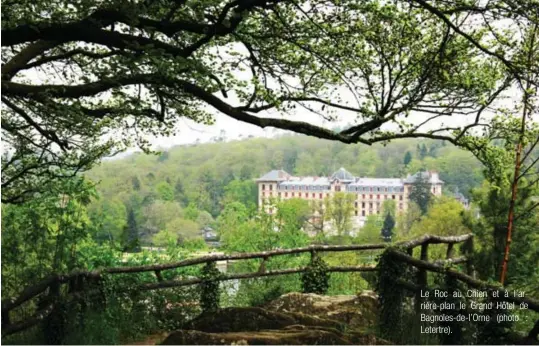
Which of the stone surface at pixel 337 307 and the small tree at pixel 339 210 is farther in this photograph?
the small tree at pixel 339 210

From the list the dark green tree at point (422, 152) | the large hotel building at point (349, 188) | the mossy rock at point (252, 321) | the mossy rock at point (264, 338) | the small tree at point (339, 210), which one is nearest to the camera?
the mossy rock at point (264, 338)

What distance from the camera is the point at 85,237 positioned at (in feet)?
20.2

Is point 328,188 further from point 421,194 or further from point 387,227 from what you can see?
point 387,227

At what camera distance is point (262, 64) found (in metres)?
6.76

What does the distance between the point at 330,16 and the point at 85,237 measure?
10.5 feet

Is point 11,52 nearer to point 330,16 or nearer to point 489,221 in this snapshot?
point 330,16

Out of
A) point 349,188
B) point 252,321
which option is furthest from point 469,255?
point 349,188

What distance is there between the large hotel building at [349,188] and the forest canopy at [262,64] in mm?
74870

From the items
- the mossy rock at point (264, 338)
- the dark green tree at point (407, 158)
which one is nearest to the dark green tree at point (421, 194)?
the dark green tree at point (407, 158)

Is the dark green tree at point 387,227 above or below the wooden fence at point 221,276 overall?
below

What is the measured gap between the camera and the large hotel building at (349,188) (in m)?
84.5

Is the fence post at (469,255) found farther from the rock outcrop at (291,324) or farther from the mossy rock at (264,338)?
the mossy rock at (264,338)

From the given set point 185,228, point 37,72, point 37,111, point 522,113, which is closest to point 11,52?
point 37,72

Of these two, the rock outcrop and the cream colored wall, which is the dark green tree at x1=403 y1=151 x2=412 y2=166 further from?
the rock outcrop
